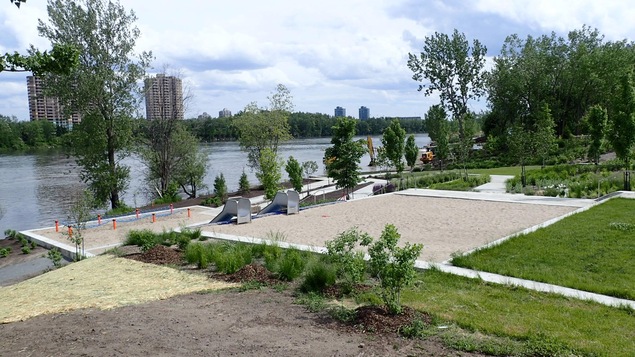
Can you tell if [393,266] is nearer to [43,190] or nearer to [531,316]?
[531,316]

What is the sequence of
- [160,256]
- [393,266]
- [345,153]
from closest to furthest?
[393,266]
[160,256]
[345,153]

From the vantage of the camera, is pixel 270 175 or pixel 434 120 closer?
pixel 270 175

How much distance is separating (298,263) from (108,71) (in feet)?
63.2

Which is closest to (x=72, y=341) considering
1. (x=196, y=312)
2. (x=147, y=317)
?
(x=147, y=317)

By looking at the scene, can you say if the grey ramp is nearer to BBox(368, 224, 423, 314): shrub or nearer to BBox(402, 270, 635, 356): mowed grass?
BBox(402, 270, 635, 356): mowed grass

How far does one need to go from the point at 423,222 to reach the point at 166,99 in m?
19.8

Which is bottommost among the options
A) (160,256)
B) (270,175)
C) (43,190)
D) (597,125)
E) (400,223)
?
(43,190)

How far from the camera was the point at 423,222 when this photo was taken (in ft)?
50.3

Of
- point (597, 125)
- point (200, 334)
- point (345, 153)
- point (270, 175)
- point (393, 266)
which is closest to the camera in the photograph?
point (200, 334)

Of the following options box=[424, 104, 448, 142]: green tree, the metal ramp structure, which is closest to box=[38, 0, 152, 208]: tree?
the metal ramp structure

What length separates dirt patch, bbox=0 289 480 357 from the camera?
5.44 m

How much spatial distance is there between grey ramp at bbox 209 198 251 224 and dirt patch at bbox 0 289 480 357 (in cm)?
933

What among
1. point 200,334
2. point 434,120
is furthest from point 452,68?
point 200,334

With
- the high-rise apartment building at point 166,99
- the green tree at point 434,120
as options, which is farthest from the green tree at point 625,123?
the green tree at point 434,120
